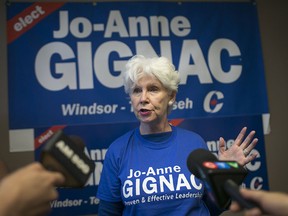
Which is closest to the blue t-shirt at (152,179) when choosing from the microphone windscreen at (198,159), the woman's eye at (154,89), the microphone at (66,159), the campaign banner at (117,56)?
the woman's eye at (154,89)

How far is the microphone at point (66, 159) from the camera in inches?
25.6

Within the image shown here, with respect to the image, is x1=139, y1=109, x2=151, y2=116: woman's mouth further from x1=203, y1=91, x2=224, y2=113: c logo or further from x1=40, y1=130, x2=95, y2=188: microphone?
x1=203, y1=91, x2=224, y2=113: c logo

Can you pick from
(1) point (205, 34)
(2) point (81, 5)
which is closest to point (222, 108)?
(1) point (205, 34)

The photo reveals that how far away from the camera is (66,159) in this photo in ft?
2.19

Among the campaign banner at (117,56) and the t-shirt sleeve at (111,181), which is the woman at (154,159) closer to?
the t-shirt sleeve at (111,181)

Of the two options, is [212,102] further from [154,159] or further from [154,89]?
[154,159]

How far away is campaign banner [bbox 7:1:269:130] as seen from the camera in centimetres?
183

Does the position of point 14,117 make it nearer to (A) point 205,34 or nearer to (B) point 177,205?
(B) point 177,205

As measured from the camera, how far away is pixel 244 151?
1.19 m

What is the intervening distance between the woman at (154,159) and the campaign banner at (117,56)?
0.59 metres

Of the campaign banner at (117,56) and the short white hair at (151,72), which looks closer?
the short white hair at (151,72)

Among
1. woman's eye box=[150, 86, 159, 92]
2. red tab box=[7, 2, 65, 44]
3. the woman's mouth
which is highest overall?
red tab box=[7, 2, 65, 44]

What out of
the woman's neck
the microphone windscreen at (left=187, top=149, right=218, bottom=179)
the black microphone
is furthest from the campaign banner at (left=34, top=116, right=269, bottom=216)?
the black microphone

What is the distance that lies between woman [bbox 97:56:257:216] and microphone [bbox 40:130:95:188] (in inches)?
20.0
